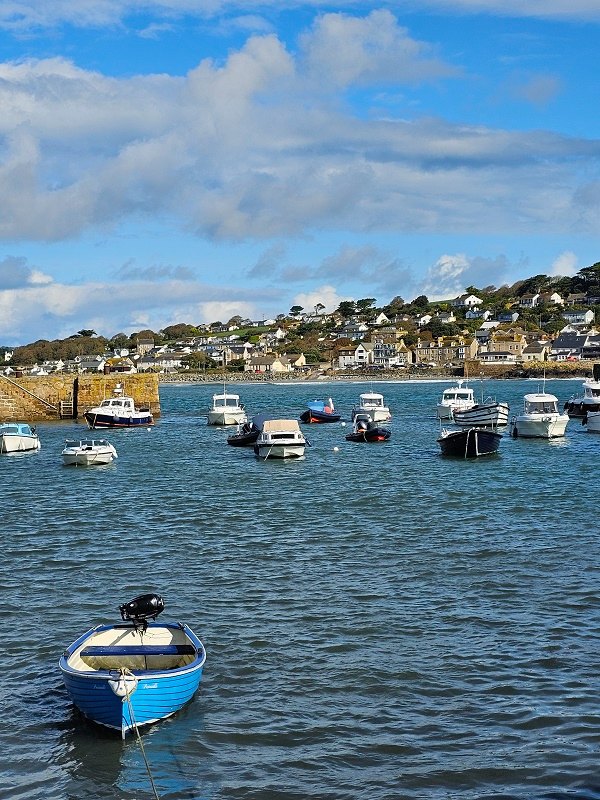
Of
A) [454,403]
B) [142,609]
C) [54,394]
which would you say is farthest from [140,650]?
[54,394]

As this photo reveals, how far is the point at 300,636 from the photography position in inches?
710

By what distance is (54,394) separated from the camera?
75.9m

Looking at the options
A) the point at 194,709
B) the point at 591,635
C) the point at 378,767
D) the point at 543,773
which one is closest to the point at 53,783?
the point at 194,709

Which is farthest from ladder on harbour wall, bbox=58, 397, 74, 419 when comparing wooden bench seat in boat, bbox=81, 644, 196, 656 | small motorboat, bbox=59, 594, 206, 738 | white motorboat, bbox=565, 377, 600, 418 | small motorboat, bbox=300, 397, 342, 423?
wooden bench seat in boat, bbox=81, 644, 196, 656

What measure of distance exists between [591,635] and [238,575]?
27.4 feet

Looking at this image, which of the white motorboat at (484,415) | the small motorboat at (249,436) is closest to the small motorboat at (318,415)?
the small motorboat at (249,436)

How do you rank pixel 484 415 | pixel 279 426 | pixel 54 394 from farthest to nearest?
1. pixel 54 394
2. pixel 484 415
3. pixel 279 426

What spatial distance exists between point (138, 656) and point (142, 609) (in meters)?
0.98

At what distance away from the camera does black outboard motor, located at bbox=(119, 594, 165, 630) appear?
1570 cm

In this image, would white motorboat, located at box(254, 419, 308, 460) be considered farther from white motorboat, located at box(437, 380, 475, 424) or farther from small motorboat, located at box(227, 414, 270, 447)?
white motorboat, located at box(437, 380, 475, 424)

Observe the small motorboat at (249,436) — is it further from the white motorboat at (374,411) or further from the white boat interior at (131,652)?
the white boat interior at (131,652)

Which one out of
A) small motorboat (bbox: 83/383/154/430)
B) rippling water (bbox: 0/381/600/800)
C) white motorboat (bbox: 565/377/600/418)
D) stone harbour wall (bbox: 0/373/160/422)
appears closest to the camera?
rippling water (bbox: 0/381/600/800)

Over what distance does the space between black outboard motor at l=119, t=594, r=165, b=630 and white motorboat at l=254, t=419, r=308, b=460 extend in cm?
3328

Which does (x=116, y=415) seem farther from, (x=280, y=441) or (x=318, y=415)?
(x=280, y=441)
